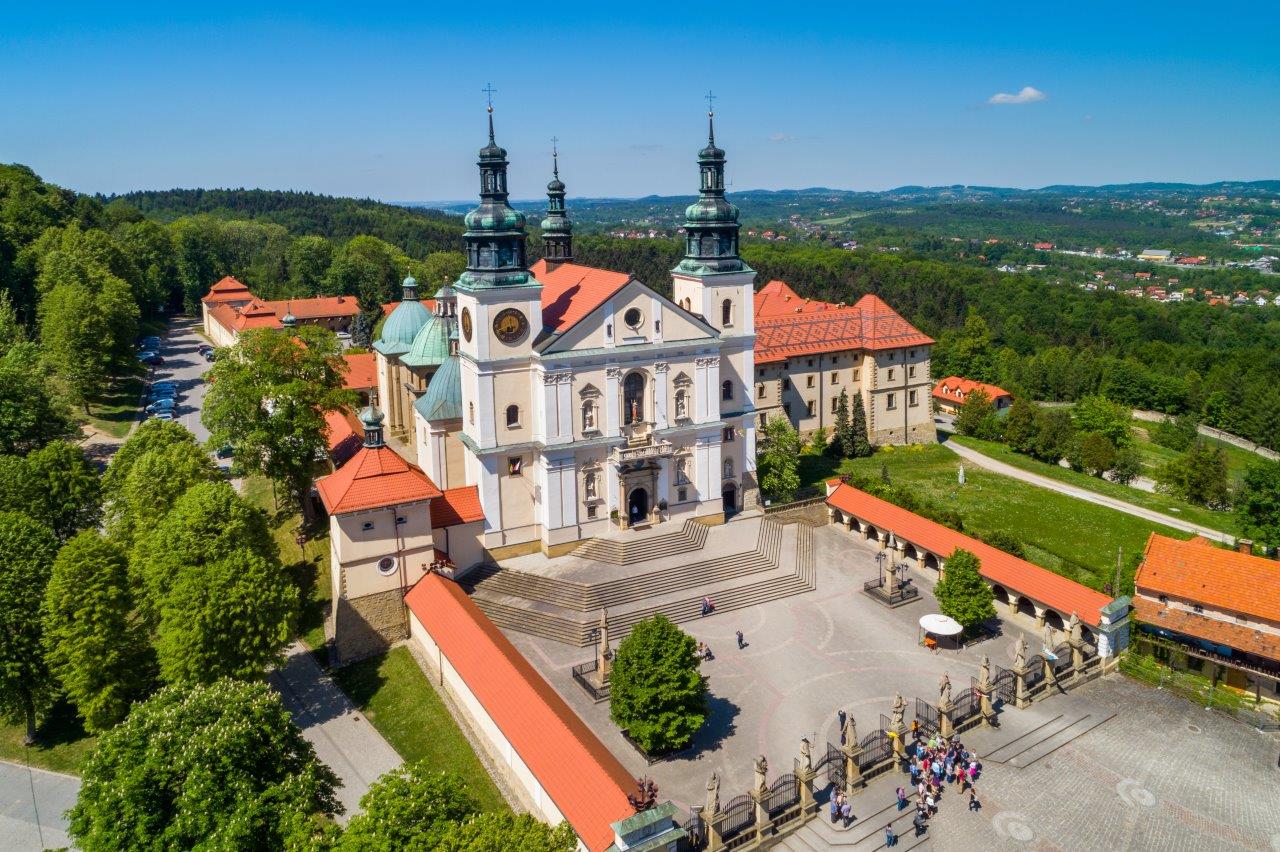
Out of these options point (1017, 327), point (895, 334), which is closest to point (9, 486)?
point (895, 334)

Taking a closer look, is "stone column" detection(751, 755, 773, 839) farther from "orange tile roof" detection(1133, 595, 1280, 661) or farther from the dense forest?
the dense forest

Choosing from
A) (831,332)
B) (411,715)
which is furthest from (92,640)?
(831,332)

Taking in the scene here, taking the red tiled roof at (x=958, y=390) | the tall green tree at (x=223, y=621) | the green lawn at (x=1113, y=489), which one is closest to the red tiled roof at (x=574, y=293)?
the tall green tree at (x=223, y=621)

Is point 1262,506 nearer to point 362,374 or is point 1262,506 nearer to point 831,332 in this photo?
point 831,332

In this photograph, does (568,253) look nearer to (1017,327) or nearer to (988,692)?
(988,692)

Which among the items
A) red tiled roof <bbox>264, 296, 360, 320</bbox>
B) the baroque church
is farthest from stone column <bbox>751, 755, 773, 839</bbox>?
red tiled roof <bbox>264, 296, 360, 320</bbox>

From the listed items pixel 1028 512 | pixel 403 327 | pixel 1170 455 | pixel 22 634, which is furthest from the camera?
pixel 1170 455
